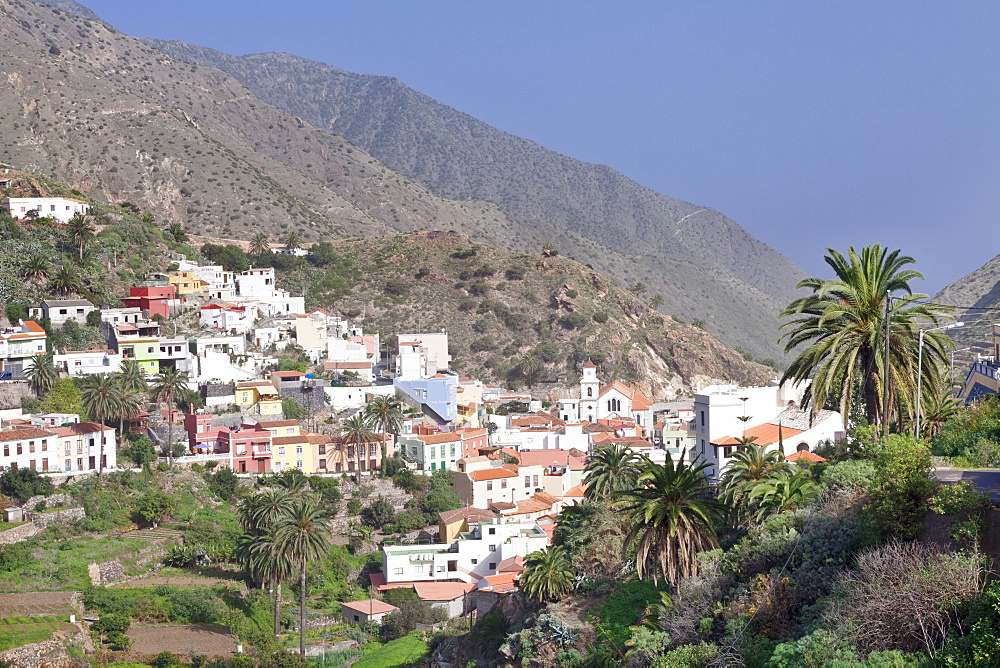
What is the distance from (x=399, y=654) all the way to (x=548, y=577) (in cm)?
1369

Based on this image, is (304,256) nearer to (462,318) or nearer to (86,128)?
(462,318)

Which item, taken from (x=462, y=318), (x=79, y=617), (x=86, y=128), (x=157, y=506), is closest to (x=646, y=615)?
(x=79, y=617)

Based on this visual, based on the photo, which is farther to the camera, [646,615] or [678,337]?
[678,337]

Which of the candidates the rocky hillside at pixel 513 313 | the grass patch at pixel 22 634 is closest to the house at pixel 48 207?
the rocky hillside at pixel 513 313

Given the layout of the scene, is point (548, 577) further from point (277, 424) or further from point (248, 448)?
point (277, 424)

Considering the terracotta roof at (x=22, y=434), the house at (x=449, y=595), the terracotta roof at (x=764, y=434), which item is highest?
the terracotta roof at (x=22, y=434)

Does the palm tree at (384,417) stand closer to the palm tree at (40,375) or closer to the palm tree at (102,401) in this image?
the palm tree at (102,401)

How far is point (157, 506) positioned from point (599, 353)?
60.5m

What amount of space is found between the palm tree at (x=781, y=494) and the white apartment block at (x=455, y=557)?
1189 inches

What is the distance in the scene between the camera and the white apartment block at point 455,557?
54.6 metres

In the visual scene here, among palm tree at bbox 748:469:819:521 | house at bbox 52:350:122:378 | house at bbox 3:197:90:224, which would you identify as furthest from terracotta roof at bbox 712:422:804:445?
house at bbox 3:197:90:224

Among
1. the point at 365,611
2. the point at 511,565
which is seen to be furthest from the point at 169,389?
the point at 511,565

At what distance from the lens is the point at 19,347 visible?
6875 cm

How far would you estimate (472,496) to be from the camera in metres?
63.8
